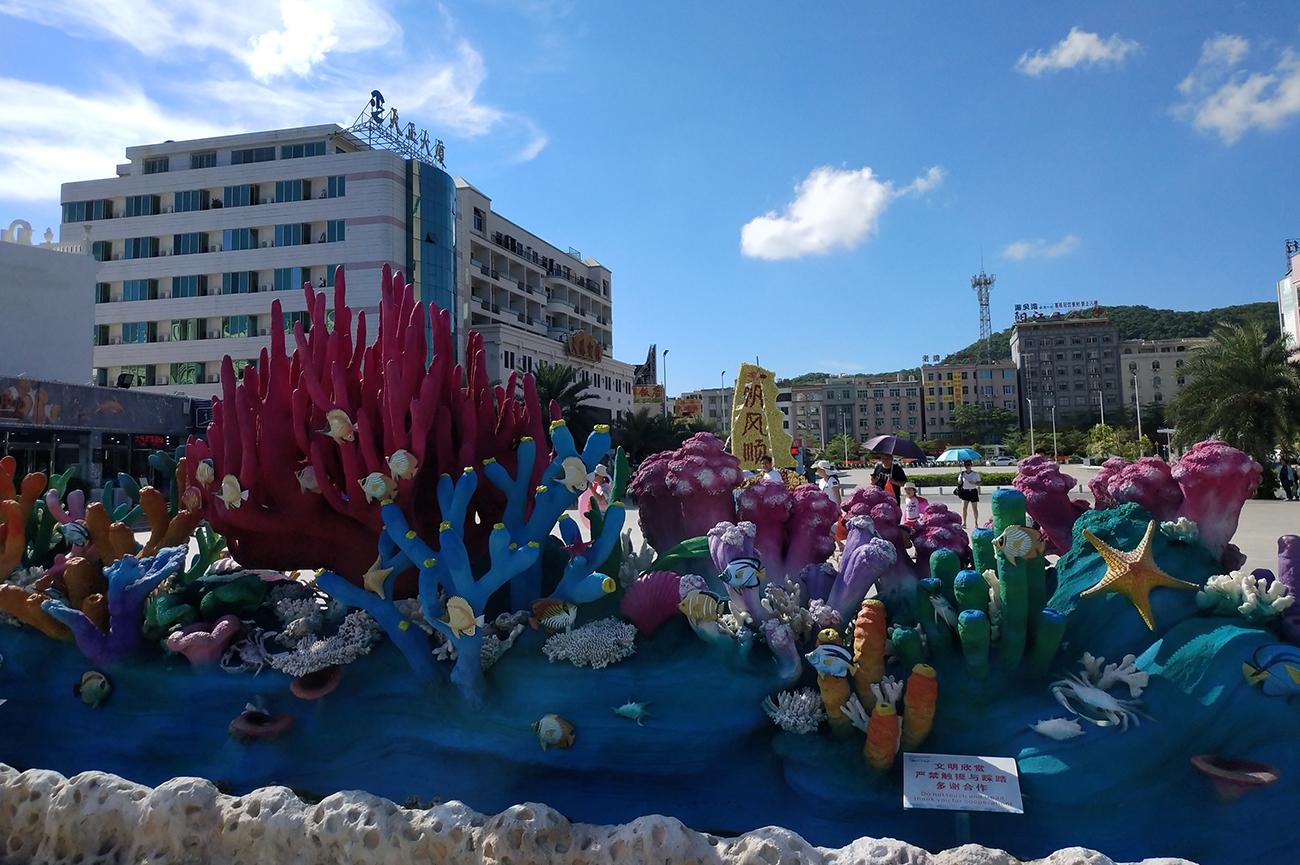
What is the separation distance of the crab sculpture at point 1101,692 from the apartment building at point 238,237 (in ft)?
101

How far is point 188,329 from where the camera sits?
33.0 metres

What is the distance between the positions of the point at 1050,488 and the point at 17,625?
21.9 ft

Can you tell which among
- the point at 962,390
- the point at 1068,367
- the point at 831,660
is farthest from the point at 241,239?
the point at 1068,367

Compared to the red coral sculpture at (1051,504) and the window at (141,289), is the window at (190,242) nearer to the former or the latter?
the window at (141,289)

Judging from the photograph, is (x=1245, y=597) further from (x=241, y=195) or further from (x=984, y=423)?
(x=984, y=423)

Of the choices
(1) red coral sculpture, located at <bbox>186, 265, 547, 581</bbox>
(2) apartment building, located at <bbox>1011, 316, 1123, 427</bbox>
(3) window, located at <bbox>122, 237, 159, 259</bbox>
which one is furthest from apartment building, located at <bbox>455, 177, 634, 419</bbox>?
(2) apartment building, located at <bbox>1011, 316, 1123, 427</bbox>

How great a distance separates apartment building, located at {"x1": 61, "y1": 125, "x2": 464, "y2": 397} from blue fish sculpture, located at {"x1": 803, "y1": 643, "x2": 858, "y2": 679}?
30.5 meters

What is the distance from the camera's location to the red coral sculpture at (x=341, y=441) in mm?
4910

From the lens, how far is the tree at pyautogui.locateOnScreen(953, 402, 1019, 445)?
283 ft

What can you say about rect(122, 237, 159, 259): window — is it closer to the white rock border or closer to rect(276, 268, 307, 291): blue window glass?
rect(276, 268, 307, 291): blue window glass

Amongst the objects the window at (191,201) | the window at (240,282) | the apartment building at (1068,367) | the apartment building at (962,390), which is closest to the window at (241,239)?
the window at (240,282)

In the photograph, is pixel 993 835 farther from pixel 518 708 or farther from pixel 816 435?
pixel 816 435

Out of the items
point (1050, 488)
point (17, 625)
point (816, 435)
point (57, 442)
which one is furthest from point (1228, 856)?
point (816, 435)

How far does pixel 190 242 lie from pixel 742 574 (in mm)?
36011
